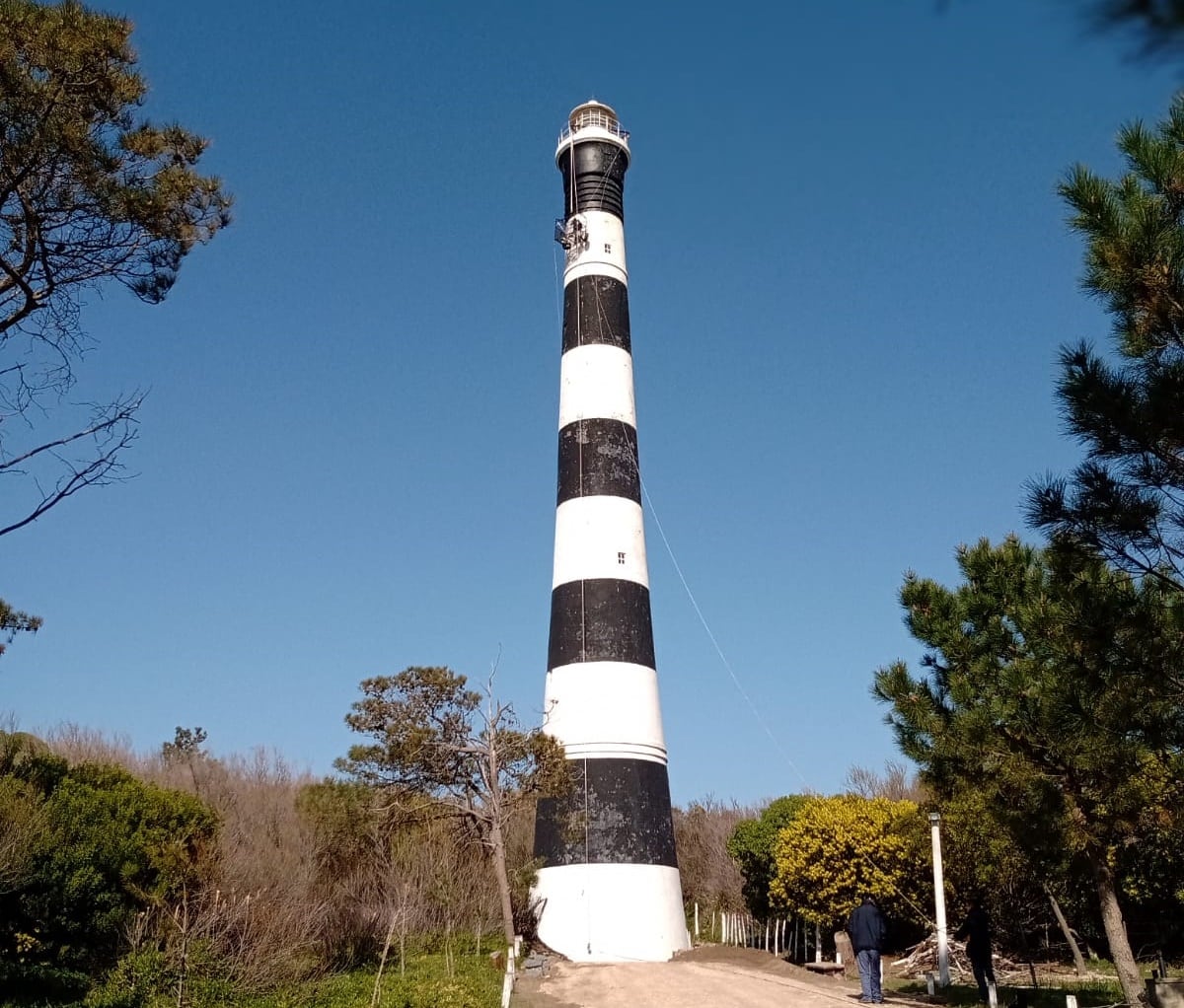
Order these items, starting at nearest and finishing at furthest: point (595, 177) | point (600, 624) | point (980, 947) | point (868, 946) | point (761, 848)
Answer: point (868, 946)
point (980, 947)
point (600, 624)
point (595, 177)
point (761, 848)

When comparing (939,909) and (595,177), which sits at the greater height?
(595,177)

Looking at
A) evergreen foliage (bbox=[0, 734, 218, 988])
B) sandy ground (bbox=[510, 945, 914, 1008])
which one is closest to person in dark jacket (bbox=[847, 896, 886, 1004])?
sandy ground (bbox=[510, 945, 914, 1008])

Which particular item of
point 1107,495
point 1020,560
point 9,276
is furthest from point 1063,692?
point 9,276

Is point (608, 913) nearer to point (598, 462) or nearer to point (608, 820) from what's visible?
point (608, 820)

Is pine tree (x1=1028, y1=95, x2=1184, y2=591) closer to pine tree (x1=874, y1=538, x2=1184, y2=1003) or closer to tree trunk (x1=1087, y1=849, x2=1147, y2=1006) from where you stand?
pine tree (x1=874, y1=538, x2=1184, y2=1003)

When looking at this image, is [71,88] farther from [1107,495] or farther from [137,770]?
[137,770]

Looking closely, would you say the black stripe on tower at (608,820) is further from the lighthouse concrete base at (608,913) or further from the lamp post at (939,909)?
the lamp post at (939,909)

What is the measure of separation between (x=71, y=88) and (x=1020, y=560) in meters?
13.9

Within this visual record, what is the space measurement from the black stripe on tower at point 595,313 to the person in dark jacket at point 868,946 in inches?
551

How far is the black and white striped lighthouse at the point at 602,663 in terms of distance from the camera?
21828mm

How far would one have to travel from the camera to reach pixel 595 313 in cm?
2616

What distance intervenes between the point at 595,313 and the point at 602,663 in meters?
8.47

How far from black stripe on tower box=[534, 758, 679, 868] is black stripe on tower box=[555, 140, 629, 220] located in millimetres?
13672

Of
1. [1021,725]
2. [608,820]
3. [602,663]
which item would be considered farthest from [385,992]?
[1021,725]
